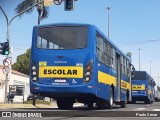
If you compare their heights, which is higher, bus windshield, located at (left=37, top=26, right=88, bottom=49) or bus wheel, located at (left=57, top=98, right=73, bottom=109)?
bus windshield, located at (left=37, top=26, right=88, bottom=49)

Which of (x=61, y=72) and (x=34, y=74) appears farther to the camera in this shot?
(x=34, y=74)

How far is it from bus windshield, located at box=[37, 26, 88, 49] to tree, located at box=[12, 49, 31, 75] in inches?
2364

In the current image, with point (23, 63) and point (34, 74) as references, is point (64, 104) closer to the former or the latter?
point (34, 74)

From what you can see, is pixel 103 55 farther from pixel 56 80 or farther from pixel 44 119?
pixel 44 119

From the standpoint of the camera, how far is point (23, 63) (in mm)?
77125

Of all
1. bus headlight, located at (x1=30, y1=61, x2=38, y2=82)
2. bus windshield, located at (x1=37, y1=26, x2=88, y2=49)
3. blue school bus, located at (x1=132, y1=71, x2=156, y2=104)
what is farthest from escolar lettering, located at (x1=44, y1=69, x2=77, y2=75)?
blue school bus, located at (x1=132, y1=71, x2=156, y2=104)

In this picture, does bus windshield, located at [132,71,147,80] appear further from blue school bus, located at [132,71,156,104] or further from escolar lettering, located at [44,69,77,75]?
escolar lettering, located at [44,69,77,75]

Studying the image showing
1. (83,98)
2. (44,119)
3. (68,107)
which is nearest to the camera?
(44,119)

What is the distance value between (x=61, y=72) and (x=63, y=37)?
1.45 m

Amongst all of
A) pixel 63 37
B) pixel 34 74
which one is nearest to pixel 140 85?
pixel 63 37

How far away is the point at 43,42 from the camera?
16641 mm

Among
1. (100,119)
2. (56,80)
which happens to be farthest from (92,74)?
(100,119)

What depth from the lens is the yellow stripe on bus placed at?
16.8 metres

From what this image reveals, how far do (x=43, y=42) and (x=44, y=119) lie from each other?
5343 millimetres
